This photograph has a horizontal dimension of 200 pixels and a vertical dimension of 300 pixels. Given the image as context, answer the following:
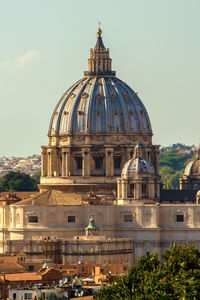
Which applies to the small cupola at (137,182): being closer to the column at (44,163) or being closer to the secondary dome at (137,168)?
the secondary dome at (137,168)

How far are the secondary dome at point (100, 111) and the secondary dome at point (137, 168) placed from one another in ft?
40.4

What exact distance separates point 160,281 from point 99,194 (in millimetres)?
63497

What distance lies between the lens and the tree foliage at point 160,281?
12369 cm

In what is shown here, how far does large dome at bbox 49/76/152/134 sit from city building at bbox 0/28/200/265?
10 cm

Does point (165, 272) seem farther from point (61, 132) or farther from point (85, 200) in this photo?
point (61, 132)

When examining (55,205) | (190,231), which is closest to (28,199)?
(55,205)

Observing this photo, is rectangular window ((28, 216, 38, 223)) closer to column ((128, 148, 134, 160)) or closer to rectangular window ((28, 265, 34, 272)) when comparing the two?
column ((128, 148, 134, 160))

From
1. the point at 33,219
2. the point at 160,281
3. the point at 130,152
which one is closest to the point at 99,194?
the point at 130,152

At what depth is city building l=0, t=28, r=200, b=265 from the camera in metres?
176

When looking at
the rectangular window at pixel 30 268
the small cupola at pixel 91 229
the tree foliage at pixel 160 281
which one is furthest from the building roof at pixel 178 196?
the tree foliage at pixel 160 281

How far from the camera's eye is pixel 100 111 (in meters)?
195

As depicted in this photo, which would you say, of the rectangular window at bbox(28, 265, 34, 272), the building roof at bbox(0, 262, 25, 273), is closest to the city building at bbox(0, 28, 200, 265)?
the rectangular window at bbox(28, 265, 34, 272)

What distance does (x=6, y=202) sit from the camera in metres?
186

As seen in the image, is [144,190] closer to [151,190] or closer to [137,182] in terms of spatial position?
[151,190]
